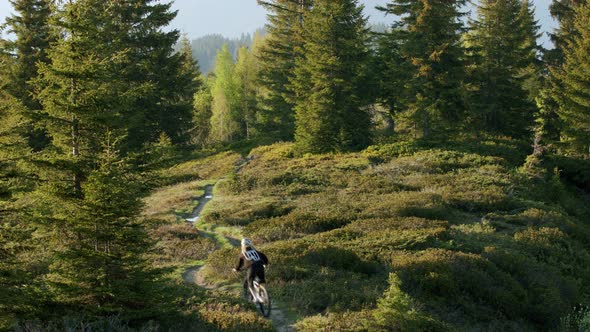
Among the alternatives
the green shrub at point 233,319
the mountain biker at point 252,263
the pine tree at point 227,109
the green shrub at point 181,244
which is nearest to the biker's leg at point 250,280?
the mountain biker at point 252,263

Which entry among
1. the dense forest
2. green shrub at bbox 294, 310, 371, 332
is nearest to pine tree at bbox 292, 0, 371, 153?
the dense forest

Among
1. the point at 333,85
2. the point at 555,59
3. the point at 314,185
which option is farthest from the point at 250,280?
the point at 555,59

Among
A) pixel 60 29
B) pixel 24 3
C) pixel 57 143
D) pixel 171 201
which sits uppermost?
pixel 24 3

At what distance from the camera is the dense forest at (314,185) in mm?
9469

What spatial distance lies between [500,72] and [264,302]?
34969 mm

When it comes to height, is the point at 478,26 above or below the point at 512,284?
above

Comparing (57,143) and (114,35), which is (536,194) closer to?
(57,143)

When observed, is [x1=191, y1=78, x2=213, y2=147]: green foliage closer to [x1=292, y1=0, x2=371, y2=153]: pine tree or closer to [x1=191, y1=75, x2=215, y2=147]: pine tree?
[x1=191, y1=75, x2=215, y2=147]: pine tree

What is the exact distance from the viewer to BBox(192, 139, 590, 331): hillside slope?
11523mm

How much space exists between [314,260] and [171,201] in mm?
14672

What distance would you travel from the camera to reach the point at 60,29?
13.1m

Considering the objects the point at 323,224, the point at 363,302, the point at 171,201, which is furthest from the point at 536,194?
the point at 171,201

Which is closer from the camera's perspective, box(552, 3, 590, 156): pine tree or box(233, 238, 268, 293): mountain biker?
box(233, 238, 268, 293): mountain biker

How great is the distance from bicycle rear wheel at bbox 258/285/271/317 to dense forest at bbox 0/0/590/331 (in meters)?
0.56
